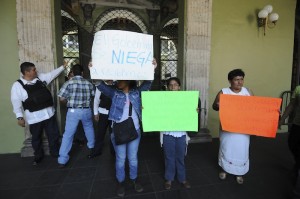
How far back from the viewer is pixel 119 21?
24.8ft

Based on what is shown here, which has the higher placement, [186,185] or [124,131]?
[124,131]

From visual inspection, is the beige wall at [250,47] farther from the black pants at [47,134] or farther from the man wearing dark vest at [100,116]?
the black pants at [47,134]

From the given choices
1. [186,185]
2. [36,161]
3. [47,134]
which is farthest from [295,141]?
[36,161]

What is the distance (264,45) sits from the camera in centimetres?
480

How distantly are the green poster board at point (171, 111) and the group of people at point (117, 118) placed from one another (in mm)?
130

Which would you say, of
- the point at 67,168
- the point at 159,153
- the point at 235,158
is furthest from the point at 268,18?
the point at 67,168

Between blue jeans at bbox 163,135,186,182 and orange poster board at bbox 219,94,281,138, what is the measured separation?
1.97 feet

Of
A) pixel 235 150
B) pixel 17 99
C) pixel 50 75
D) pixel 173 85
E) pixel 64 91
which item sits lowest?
pixel 235 150

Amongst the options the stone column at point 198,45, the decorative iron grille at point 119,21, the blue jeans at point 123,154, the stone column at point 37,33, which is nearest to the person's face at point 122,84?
the blue jeans at point 123,154

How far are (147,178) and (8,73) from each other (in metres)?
3.05

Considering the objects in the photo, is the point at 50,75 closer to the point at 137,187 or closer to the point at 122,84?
the point at 122,84

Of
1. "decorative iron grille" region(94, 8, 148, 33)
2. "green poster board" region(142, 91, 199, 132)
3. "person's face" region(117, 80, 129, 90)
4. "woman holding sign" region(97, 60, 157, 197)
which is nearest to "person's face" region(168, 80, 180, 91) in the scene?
"green poster board" region(142, 91, 199, 132)

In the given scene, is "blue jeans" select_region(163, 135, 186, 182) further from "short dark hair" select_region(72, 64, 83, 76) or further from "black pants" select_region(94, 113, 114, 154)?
"short dark hair" select_region(72, 64, 83, 76)

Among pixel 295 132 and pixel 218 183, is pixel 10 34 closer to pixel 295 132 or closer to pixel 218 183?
pixel 218 183
